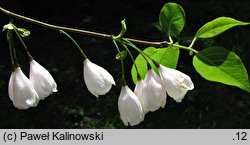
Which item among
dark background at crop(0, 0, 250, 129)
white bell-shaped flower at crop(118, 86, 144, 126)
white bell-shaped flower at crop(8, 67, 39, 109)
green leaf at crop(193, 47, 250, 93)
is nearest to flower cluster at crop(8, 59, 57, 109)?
white bell-shaped flower at crop(8, 67, 39, 109)

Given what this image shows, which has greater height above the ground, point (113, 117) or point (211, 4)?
point (211, 4)

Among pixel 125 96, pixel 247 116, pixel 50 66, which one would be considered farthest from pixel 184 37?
pixel 125 96

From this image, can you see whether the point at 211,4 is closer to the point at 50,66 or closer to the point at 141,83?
the point at 50,66

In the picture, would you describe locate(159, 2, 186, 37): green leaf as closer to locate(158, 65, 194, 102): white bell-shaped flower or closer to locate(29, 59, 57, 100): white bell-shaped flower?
locate(158, 65, 194, 102): white bell-shaped flower

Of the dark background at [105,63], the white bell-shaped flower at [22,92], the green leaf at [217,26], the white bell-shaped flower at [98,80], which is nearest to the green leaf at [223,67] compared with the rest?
the green leaf at [217,26]

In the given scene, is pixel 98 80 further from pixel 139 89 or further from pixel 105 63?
pixel 105 63

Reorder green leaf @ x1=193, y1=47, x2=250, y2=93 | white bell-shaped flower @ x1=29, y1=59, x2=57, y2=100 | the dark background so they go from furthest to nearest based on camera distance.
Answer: the dark background
white bell-shaped flower @ x1=29, y1=59, x2=57, y2=100
green leaf @ x1=193, y1=47, x2=250, y2=93

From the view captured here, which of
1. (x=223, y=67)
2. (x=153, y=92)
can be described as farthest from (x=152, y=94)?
(x=223, y=67)
